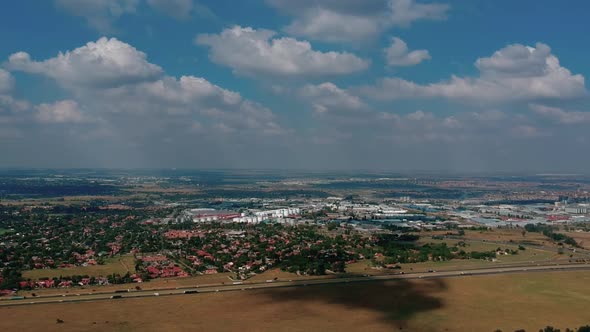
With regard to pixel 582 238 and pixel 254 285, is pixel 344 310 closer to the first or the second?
pixel 254 285

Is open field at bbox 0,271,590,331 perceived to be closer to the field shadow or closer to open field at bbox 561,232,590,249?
the field shadow

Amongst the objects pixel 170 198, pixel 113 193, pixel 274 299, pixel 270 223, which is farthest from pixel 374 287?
pixel 113 193

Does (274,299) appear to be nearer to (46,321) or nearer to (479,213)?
(46,321)

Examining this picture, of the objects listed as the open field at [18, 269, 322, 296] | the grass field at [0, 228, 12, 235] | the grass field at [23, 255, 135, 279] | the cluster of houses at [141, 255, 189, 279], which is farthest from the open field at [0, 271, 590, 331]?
the grass field at [0, 228, 12, 235]

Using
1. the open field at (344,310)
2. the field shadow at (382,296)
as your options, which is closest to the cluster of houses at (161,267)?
the open field at (344,310)

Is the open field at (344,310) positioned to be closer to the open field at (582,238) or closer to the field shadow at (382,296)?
the field shadow at (382,296)
